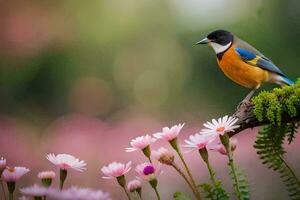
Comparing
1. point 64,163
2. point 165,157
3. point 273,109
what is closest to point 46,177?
point 64,163

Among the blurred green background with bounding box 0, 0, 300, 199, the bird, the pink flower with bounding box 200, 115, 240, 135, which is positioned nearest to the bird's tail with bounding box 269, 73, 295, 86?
the bird

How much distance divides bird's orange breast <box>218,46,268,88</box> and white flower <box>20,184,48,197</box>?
852 millimetres

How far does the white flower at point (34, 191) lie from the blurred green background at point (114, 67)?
1.89 m

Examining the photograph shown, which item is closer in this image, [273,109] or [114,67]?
[273,109]

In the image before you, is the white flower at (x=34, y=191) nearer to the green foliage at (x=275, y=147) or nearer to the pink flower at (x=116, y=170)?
the pink flower at (x=116, y=170)

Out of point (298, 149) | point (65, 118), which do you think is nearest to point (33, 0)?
point (65, 118)

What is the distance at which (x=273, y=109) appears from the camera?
2.23 ft

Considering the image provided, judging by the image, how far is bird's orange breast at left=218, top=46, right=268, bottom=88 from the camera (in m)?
1.31

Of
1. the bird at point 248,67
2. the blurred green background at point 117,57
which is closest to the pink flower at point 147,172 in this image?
the bird at point 248,67

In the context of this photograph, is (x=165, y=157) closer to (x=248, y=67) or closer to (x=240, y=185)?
(x=240, y=185)

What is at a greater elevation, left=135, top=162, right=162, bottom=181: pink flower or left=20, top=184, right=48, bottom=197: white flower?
left=135, top=162, right=162, bottom=181: pink flower

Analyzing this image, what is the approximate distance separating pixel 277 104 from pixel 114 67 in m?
2.16

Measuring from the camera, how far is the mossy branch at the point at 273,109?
68 cm

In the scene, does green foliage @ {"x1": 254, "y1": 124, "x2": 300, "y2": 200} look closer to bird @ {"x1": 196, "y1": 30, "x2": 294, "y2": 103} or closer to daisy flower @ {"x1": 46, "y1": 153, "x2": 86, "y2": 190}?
daisy flower @ {"x1": 46, "y1": 153, "x2": 86, "y2": 190}
